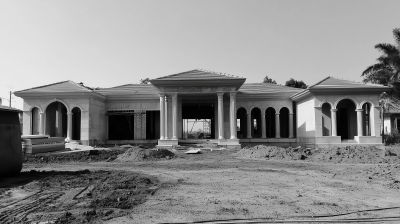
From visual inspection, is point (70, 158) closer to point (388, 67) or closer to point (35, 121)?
point (35, 121)

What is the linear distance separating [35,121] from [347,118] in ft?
87.5

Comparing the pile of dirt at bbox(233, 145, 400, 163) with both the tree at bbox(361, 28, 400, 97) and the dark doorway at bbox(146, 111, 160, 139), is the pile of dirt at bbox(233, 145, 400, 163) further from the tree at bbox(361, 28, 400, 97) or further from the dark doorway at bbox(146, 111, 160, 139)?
the dark doorway at bbox(146, 111, 160, 139)

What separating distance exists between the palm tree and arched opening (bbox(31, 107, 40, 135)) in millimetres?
29644

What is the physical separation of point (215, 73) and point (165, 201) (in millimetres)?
17557

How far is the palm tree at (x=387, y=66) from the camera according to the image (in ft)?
82.1

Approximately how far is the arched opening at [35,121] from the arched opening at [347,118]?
84.0 feet

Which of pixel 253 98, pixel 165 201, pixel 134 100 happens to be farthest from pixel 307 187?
pixel 134 100

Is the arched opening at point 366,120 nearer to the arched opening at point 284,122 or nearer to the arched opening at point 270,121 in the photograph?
the arched opening at point 284,122

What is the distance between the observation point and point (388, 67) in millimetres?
25688

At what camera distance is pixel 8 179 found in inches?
346

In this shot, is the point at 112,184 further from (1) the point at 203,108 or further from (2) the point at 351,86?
(1) the point at 203,108

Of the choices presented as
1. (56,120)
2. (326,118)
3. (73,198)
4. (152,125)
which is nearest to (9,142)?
(73,198)

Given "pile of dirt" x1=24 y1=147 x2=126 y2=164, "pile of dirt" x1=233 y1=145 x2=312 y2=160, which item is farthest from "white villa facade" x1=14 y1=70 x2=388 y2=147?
"pile of dirt" x1=24 y1=147 x2=126 y2=164

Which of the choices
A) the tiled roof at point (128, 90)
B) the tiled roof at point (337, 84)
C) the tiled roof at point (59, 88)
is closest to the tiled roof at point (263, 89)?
the tiled roof at point (337, 84)
